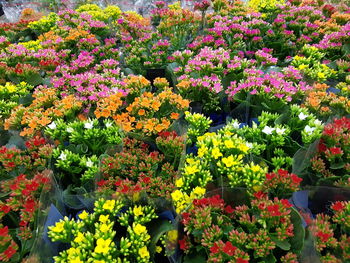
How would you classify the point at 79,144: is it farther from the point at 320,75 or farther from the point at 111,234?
the point at 320,75

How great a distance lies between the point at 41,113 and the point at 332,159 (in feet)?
6.97

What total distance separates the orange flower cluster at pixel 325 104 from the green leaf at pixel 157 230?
4.89 ft

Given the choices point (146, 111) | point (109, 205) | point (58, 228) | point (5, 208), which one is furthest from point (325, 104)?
point (5, 208)

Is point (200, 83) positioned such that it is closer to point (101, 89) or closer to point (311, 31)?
point (101, 89)

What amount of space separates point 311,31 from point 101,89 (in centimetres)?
289

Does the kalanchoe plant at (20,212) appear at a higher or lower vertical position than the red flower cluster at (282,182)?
lower

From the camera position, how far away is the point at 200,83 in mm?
2609

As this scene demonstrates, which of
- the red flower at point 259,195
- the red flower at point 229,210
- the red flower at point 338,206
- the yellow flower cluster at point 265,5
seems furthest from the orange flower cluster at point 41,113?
the yellow flower cluster at point 265,5

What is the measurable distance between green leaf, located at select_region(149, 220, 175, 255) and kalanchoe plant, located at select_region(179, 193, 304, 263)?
0.11 metres

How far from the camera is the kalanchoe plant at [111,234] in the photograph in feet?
4.48

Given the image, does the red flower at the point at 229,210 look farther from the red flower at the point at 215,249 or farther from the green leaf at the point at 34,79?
the green leaf at the point at 34,79

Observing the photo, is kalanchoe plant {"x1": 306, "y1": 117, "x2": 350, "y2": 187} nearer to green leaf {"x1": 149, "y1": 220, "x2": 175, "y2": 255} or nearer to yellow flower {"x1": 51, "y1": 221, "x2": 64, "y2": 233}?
green leaf {"x1": 149, "y1": 220, "x2": 175, "y2": 255}

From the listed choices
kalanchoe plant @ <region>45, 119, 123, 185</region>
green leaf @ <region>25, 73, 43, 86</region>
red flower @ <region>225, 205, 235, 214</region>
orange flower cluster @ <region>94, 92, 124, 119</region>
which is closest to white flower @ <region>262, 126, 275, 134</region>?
red flower @ <region>225, 205, 235, 214</region>

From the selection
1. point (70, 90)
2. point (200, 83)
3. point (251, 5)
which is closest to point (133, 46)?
point (70, 90)
